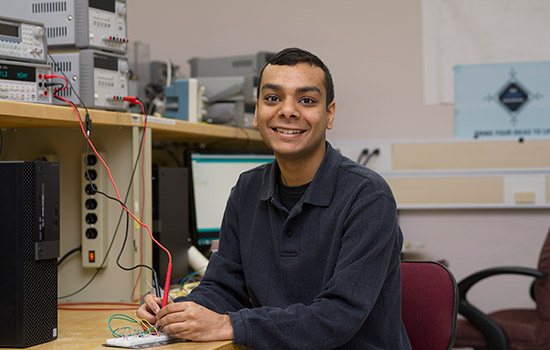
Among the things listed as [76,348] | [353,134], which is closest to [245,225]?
[76,348]

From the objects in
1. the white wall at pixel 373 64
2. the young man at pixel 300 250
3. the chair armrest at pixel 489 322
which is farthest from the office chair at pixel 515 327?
the young man at pixel 300 250

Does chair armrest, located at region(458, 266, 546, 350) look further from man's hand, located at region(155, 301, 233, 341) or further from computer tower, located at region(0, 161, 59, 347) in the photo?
computer tower, located at region(0, 161, 59, 347)

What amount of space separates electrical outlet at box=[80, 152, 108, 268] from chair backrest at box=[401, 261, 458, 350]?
885mm

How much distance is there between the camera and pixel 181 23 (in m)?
3.66

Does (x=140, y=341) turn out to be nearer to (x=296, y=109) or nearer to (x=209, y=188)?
(x=296, y=109)

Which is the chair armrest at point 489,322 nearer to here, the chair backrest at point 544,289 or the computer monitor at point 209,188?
the chair backrest at point 544,289

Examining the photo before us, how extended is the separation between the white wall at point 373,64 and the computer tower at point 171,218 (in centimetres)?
130

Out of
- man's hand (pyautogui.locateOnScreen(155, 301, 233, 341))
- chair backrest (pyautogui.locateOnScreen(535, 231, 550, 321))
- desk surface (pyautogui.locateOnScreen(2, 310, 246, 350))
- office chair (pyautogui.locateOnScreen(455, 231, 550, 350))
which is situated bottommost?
office chair (pyautogui.locateOnScreen(455, 231, 550, 350))

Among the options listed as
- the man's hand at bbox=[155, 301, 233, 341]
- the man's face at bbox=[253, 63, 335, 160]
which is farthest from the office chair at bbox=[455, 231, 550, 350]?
the man's hand at bbox=[155, 301, 233, 341]

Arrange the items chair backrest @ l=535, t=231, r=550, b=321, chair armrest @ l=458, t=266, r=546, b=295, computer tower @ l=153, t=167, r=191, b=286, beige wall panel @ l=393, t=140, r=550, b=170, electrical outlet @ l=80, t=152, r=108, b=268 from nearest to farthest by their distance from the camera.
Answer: electrical outlet @ l=80, t=152, r=108, b=268, computer tower @ l=153, t=167, r=191, b=286, chair backrest @ l=535, t=231, r=550, b=321, chair armrest @ l=458, t=266, r=546, b=295, beige wall panel @ l=393, t=140, r=550, b=170

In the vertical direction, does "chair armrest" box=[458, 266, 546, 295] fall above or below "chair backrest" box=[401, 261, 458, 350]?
below

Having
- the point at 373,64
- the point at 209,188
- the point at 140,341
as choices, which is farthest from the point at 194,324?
the point at 373,64

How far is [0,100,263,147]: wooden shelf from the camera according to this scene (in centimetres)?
163

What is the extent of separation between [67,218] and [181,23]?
1863 millimetres
